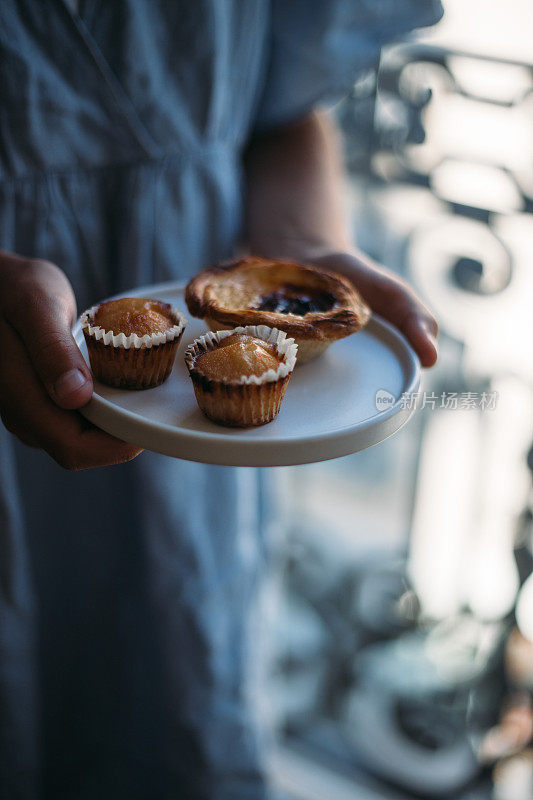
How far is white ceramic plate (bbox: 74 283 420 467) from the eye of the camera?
0.70m

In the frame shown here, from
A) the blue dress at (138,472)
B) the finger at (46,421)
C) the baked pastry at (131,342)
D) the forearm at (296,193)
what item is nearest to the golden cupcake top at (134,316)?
the baked pastry at (131,342)

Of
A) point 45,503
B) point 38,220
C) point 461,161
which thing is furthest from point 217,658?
point 461,161

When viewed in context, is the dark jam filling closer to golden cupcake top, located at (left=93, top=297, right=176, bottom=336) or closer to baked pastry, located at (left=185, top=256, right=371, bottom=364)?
baked pastry, located at (left=185, top=256, right=371, bottom=364)

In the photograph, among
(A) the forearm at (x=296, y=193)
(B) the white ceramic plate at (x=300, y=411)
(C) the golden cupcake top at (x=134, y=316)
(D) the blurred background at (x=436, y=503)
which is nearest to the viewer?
(B) the white ceramic plate at (x=300, y=411)

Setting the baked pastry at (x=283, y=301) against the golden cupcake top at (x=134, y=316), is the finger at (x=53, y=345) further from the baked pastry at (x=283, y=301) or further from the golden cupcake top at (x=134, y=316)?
the baked pastry at (x=283, y=301)

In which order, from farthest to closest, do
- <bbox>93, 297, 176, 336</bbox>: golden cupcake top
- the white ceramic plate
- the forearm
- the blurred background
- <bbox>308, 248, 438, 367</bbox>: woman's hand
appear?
the blurred background < the forearm < <bbox>308, 248, 438, 367</bbox>: woman's hand < <bbox>93, 297, 176, 336</bbox>: golden cupcake top < the white ceramic plate

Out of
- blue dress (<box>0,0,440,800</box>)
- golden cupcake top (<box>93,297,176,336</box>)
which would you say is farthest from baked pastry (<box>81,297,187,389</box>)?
blue dress (<box>0,0,440,800</box>)

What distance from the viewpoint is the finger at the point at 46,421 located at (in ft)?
2.55

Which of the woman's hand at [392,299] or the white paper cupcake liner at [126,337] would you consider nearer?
the white paper cupcake liner at [126,337]

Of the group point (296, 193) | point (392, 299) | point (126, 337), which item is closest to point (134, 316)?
point (126, 337)

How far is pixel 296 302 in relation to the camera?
3.03 feet

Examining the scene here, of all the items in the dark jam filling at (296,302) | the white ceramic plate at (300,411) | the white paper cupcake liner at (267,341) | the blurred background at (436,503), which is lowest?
the blurred background at (436,503)

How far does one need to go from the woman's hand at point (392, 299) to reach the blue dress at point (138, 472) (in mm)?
267

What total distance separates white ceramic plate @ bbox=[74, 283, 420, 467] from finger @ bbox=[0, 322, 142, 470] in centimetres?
3
